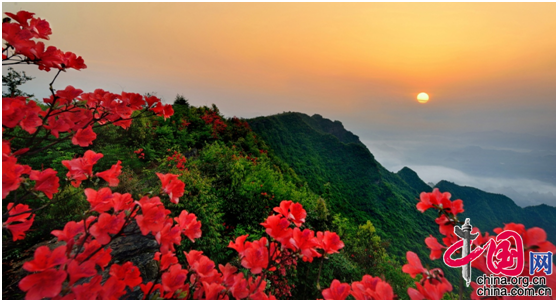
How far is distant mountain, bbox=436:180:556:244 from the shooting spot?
25.0m

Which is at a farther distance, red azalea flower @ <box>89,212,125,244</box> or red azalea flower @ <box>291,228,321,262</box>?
red azalea flower @ <box>291,228,321,262</box>

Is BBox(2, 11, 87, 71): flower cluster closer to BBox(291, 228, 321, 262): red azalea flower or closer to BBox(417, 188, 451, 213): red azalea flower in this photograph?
BBox(291, 228, 321, 262): red azalea flower

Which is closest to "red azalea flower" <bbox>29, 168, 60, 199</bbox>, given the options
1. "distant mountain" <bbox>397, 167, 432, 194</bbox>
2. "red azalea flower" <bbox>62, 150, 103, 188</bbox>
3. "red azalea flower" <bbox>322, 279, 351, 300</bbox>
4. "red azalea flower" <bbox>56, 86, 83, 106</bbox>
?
"red azalea flower" <bbox>62, 150, 103, 188</bbox>

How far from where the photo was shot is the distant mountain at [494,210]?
25047 mm

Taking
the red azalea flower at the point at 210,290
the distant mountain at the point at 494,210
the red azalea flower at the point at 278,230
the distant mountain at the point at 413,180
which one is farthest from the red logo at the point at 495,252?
the distant mountain at the point at 413,180

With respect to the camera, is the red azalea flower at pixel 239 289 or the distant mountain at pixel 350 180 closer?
the red azalea flower at pixel 239 289

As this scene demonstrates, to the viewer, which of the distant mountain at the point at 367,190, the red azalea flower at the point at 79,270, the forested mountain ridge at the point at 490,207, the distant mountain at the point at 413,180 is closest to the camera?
the red azalea flower at the point at 79,270

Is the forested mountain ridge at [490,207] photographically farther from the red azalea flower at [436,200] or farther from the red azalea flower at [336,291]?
the red azalea flower at [336,291]

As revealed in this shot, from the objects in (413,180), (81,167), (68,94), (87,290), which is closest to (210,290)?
(87,290)

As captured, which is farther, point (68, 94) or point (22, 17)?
point (68, 94)

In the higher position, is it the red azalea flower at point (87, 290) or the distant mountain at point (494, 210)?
the distant mountain at point (494, 210)

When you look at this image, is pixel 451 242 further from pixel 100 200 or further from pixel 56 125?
pixel 56 125

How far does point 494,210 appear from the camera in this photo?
26562 mm

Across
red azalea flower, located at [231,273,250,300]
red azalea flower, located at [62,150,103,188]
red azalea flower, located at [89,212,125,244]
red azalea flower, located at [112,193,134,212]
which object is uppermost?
red azalea flower, located at [62,150,103,188]
